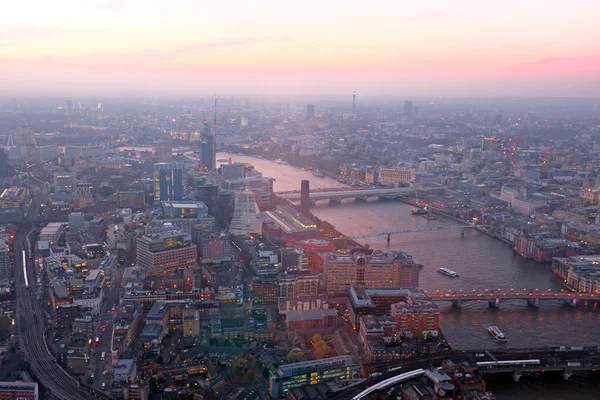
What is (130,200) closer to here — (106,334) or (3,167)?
(3,167)

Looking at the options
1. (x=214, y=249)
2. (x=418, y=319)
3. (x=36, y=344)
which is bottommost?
(x=36, y=344)

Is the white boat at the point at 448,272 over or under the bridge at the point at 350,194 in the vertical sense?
under

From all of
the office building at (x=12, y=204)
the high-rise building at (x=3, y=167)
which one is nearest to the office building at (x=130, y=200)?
the office building at (x=12, y=204)

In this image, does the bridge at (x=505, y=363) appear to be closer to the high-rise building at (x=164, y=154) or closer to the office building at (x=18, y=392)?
the office building at (x=18, y=392)

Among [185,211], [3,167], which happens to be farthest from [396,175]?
[3,167]

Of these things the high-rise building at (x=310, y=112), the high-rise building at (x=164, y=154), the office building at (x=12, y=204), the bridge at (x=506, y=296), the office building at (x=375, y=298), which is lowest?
the bridge at (x=506, y=296)
